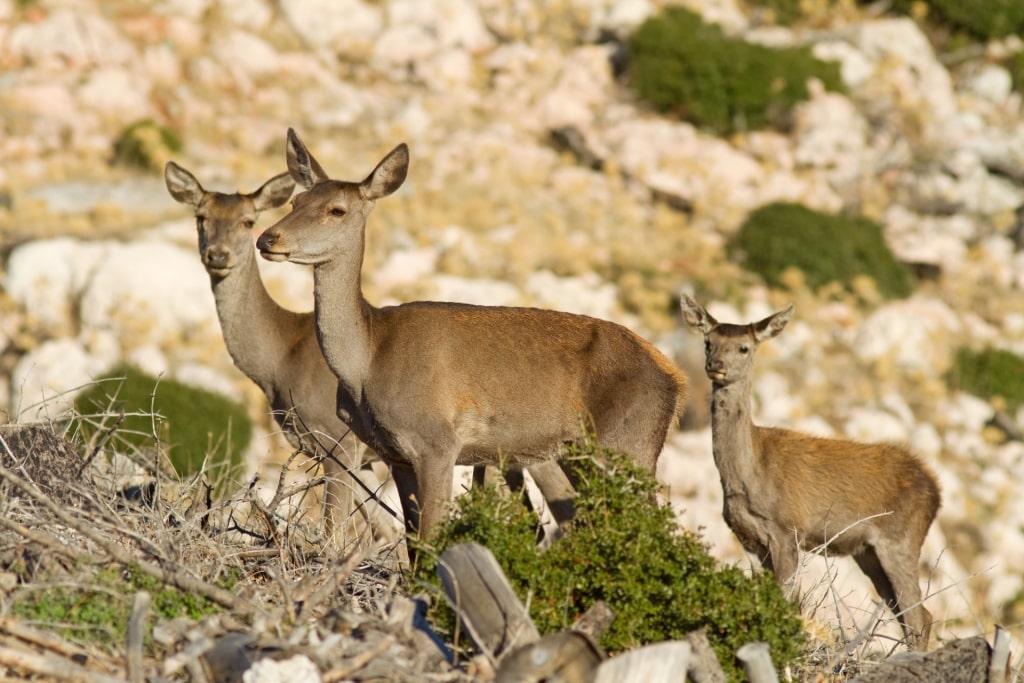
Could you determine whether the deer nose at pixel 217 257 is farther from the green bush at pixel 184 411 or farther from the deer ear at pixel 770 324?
the green bush at pixel 184 411

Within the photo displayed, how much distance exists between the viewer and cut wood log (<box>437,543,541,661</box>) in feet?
19.8

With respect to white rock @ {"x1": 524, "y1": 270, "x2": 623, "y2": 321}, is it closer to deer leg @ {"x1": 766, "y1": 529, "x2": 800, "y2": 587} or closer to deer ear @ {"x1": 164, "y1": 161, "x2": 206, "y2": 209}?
deer ear @ {"x1": 164, "y1": 161, "x2": 206, "y2": 209}

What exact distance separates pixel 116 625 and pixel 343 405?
2.66 m

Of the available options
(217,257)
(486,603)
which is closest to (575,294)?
(217,257)

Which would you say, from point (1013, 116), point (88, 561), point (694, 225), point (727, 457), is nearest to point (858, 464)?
point (727, 457)

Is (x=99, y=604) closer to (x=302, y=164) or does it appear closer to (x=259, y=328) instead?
(x=302, y=164)

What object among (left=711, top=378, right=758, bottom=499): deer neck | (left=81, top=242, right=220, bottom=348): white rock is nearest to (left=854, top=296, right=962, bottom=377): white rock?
(left=81, top=242, right=220, bottom=348): white rock

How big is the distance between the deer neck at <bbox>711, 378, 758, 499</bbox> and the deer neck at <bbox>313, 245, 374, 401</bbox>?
315 centimetres

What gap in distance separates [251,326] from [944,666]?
583 cm

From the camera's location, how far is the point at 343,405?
8.63 metres

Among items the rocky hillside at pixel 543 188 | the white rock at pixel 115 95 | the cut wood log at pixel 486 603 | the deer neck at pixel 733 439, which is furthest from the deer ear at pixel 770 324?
the white rock at pixel 115 95

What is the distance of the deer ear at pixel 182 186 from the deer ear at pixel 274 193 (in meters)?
0.54

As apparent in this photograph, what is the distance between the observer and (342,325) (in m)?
8.48

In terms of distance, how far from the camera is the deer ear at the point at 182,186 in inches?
456
